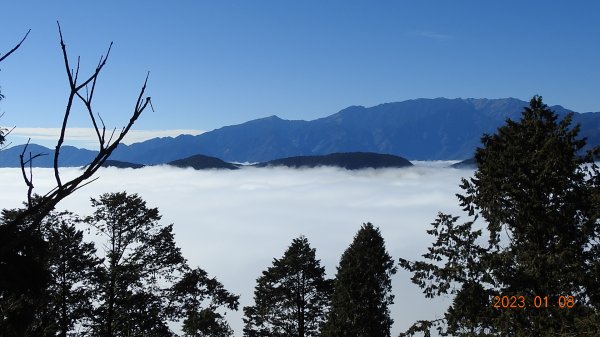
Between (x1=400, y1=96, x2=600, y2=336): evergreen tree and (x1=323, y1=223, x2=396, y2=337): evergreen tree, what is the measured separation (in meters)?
12.6

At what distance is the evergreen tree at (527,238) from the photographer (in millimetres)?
15305

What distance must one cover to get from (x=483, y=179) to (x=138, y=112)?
657 inches

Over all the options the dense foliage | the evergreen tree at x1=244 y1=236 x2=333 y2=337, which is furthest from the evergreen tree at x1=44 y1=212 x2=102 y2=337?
the evergreen tree at x1=244 y1=236 x2=333 y2=337

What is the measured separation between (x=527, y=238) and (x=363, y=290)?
14943 millimetres

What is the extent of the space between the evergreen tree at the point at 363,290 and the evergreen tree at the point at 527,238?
12.6 meters

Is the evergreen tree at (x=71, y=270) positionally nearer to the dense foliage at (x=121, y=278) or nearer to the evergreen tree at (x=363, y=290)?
the dense foliage at (x=121, y=278)

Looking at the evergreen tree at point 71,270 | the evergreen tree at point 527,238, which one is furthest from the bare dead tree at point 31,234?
the evergreen tree at point 527,238

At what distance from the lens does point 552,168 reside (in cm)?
1594

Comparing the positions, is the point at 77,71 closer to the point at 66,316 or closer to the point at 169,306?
the point at 66,316

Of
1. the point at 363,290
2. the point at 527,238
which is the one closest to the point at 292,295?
the point at 363,290

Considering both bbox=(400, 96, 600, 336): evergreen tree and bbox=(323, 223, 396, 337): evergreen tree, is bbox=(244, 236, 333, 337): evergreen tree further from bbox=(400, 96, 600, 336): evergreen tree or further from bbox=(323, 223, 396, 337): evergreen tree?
bbox=(400, 96, 600, 336): evergreen tree

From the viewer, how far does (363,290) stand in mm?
30188

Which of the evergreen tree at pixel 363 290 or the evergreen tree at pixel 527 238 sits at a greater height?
the evergreen tree at pixel 527 238

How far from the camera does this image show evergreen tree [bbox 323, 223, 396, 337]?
1163 inches
